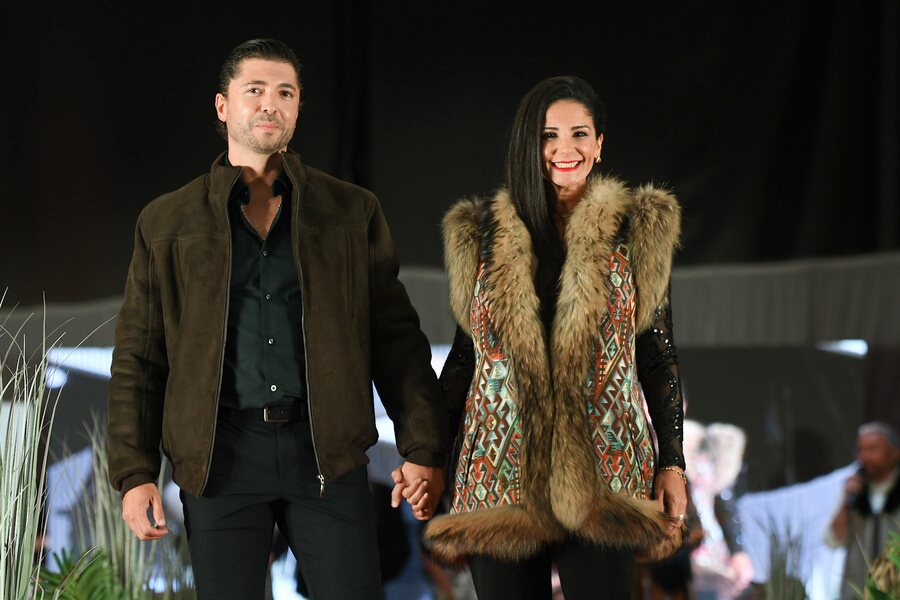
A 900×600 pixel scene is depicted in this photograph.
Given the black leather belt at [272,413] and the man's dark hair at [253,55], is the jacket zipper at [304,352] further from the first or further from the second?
the man's dark hair at [253,55]

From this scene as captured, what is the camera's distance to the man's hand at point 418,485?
1.93 meters

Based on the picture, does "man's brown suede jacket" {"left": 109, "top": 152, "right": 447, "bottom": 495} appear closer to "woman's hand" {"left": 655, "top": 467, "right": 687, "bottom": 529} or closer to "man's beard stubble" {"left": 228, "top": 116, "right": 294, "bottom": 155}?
"man's beard stubble" {"left": 228, "top": 116, "right": 294, "bottom": 155}

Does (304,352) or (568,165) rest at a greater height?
(568,165)

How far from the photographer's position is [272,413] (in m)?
1.81

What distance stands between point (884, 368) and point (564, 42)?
1384 millimetres

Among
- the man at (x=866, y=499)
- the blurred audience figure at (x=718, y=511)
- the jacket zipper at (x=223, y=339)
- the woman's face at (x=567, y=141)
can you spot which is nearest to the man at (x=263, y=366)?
the jacket zipper at (x=223, y=339)

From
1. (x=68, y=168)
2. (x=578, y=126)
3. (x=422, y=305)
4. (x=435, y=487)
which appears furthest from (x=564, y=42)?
(x=435, y=487)

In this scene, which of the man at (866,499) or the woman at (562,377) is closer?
the woman at (562,377)

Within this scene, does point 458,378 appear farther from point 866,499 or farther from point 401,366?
point 866,499

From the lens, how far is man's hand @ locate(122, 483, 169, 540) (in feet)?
6.02

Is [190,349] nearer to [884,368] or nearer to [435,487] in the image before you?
[435,487]

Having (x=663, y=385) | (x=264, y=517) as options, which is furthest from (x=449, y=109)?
(x=264, y=517)

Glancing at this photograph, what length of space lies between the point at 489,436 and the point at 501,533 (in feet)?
0.58

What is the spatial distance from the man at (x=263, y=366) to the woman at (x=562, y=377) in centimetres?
11
